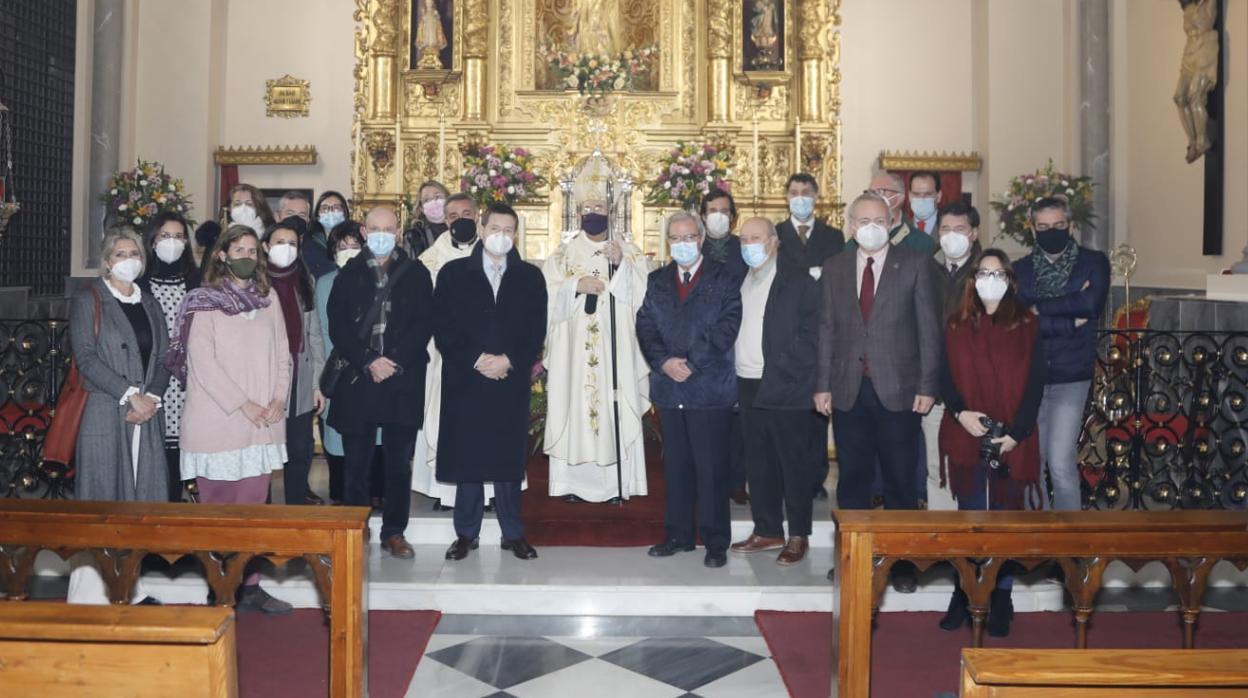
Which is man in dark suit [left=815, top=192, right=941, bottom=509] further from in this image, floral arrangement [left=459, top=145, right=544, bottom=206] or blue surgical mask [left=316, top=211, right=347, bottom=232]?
floral arrangement [left=459, top=145, right=544, bottom=206]

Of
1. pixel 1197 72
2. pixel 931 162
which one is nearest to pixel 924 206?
pixel 1197 72

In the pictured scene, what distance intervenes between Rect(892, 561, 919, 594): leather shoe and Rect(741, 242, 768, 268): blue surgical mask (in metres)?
1.46

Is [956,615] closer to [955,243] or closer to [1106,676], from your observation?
[955,243]

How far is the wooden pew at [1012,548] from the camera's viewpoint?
10.2 ft

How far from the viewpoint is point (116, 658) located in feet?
6.73

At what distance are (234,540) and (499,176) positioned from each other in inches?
228

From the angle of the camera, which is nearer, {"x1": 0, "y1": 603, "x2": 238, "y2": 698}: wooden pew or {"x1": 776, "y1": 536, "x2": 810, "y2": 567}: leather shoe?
{"x1": 0, "y1": 603, "x2": 238, "y2": 698}: wooden pew

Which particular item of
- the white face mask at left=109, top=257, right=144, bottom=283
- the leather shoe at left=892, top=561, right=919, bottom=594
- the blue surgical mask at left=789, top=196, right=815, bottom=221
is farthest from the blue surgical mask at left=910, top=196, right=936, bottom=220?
the white face mask at left=109, top=257, right=144, bottom=283

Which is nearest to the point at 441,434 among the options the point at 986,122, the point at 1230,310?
the point at 1230,310

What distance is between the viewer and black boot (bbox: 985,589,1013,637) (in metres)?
4.40

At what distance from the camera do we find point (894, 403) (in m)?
4.69

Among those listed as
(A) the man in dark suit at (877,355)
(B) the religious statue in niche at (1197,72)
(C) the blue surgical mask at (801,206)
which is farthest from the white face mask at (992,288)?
(B) the religious statue in niche at (1197,72)

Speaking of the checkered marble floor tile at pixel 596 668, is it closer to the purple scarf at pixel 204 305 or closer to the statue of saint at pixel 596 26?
the purple scarf at pixel 204 305

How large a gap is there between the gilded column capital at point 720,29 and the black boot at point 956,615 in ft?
24.6
